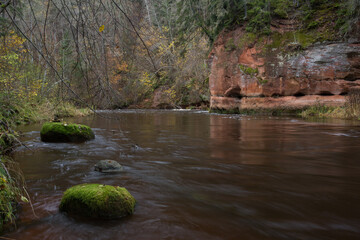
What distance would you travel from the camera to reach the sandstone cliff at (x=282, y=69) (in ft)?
52.2

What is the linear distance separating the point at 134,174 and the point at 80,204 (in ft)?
5.35

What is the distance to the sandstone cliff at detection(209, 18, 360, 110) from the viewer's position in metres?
15.9

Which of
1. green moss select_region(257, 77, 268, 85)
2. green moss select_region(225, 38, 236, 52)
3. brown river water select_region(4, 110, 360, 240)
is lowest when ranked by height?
brown river water select_region(4, 110, 360, 240)

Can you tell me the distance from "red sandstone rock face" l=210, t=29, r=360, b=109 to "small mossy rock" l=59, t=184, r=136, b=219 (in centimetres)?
1634

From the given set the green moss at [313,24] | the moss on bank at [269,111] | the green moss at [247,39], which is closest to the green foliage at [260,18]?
the green moss at [247,39]

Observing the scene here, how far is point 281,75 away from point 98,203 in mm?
17343

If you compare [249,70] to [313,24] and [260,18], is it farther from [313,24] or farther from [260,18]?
[313,24]

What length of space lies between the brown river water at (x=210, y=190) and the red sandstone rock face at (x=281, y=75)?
10640mm

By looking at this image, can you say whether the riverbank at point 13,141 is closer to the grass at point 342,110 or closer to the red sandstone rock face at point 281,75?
the red sandstone rock face at point 281,75

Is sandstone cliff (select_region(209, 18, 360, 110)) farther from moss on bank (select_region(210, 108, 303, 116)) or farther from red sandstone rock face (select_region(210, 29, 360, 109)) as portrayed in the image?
moss on bank (select_region(210, 108, 303, 116))

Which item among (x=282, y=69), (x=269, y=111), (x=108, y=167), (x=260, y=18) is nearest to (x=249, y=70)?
(x=282, y=69)

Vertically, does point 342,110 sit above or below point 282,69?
below

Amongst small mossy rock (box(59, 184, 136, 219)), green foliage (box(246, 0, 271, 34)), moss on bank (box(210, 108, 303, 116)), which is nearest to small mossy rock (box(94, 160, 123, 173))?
small mossy rock (box(59, 184, 136, 219))

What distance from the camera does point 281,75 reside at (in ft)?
58.9
